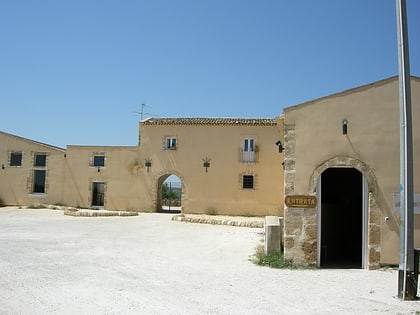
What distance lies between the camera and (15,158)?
2930 centimetres

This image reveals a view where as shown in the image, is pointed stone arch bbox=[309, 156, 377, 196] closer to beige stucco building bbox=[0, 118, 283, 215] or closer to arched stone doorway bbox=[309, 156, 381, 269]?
arched stone doorway bbox=[309, 156, 381, 269]

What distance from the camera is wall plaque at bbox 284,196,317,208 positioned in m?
9.54

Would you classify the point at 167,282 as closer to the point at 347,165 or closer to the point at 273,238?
the point at 273,238

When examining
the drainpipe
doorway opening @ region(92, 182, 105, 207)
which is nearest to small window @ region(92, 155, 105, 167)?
doorway opening @ region(92, 182, 105, 207)

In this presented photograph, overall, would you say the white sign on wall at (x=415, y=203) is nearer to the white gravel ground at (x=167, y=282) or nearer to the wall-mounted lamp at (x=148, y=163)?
the white gravel ground at (x=167, y=282)

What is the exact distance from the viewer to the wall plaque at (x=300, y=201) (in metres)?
9.54

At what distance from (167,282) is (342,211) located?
25.3ft

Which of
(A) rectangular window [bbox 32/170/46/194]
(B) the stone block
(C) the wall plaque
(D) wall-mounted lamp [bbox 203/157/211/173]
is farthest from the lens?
(A) rectangular window [bbox 32/170/46/194]

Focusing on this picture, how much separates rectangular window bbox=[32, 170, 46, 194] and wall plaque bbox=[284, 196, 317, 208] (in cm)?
2321

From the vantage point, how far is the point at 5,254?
10.4m

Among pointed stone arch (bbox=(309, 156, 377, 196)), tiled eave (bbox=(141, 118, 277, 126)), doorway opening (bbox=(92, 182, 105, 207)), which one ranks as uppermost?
tiled eave (bbox=(141, 118, 277, 126))

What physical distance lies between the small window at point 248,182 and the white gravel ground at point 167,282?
12.8 m

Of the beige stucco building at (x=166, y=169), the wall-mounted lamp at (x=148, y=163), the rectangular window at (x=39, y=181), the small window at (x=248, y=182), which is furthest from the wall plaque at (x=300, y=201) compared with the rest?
the rectangular window at (x=39, y=181)

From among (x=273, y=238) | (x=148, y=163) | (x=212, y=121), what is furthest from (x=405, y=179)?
(x=148, y=163)
